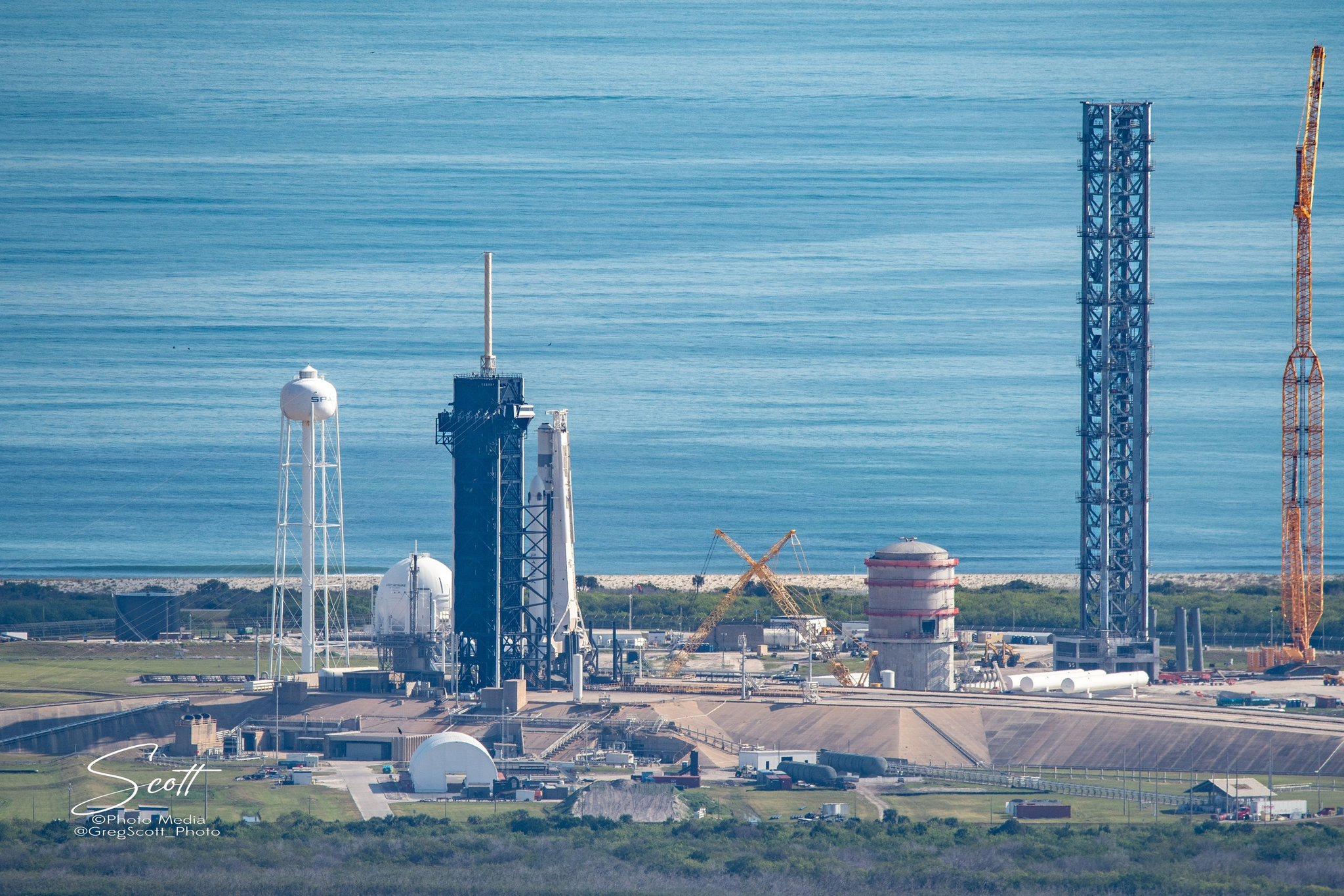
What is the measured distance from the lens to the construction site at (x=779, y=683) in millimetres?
82812

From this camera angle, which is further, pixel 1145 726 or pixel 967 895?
pixel 1145 726

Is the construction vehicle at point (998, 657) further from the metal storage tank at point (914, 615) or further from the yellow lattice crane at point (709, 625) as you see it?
the yellow lattice crane at point (709, 625)

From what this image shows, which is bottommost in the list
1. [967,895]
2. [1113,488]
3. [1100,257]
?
[967,895]

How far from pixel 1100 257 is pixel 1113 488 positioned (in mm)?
11807

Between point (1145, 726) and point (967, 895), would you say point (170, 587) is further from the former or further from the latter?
point (967, 895)

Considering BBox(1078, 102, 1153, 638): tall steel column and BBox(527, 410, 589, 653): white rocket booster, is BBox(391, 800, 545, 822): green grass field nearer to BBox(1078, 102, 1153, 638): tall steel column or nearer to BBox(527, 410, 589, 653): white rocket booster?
BBox(527, 410, 589, 653): white rocket booster

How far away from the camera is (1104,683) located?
338 feet

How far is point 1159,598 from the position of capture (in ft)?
448

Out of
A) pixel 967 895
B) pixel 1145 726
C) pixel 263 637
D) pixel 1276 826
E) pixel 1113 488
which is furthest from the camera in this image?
pixel 263 637

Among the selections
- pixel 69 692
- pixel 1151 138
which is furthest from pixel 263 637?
pixel 1151 138

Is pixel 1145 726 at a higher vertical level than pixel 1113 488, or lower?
lower

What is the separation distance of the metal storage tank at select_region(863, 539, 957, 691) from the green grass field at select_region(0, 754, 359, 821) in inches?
1256

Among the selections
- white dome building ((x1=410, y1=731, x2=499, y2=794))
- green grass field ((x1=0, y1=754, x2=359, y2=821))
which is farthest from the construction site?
green grass field ((x1=0, y1=754, x2=359, y2=821))

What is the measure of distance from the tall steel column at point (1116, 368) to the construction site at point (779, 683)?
162 millimetres
